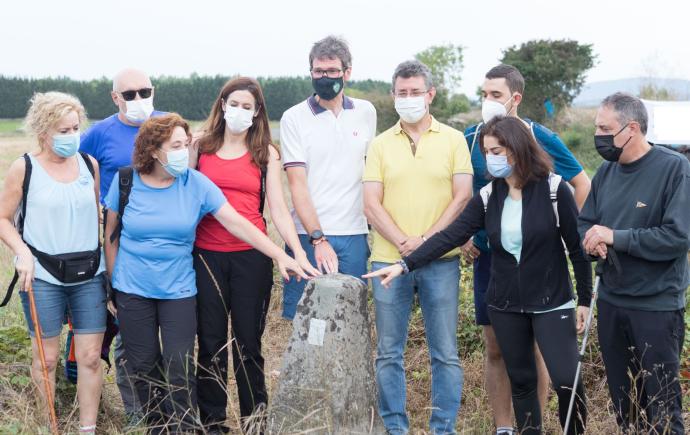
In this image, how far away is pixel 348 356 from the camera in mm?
4293

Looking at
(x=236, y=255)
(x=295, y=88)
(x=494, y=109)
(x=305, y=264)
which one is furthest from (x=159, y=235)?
(x=295, y=88)

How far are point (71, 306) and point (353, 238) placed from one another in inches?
72.9

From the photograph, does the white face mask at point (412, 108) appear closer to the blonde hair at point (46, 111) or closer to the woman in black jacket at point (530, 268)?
the woman in black jacket at point (530, 268)

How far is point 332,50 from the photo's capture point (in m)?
5.09

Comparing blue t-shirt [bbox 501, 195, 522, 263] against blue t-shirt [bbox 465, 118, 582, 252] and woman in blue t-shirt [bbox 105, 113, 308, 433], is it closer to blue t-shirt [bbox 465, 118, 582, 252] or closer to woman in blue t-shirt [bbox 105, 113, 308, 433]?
blue t-shirt [bbox 465, 118, 582, 252]

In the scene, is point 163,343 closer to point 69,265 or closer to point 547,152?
point 69,265

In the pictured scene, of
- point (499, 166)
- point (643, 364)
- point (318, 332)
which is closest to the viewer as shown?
point (643, 364)

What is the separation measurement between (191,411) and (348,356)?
107 cm

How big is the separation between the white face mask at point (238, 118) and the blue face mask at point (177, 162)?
0.42 metres

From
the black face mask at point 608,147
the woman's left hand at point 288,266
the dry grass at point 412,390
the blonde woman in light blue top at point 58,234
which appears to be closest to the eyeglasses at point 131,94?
the blonde woman in light blue top at point 58,234

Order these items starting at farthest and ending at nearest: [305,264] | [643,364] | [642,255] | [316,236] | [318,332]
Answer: [316,236] < [305,264] < [318,332] < [643,364] < [642,255]

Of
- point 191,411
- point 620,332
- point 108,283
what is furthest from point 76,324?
point 620,332

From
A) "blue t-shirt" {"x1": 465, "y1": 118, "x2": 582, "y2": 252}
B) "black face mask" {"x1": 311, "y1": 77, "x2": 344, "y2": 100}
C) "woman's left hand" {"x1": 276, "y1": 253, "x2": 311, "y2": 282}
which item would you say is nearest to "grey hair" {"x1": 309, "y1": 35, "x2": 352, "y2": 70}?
"black face mask" {"x1": 311, "y1": 77, "x2": 344, "y2": 100}

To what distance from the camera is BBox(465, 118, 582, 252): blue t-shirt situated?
15.8ft
